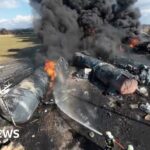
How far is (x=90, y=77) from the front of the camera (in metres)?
26.0

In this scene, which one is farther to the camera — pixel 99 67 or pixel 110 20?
pixel 110 20

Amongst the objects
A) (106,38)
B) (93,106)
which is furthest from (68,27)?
(93,106)

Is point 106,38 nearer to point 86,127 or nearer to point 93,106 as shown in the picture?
point 93,106

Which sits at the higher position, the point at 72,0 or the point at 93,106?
the point at 72,0

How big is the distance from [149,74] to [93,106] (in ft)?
20.6

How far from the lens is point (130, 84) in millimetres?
21656

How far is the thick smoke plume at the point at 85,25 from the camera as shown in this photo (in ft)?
109

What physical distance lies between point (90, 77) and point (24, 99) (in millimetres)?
9010

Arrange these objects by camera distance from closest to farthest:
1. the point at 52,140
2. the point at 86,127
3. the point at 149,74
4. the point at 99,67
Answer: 1. the point at 52,140
2. the point at 86,127
3. the point at 149,74
4. the point at 99,67

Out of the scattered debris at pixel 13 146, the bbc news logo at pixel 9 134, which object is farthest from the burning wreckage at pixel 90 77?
the scattered debris at pixel 13 146

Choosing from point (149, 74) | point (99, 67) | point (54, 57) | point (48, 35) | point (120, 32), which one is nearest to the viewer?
point (149, 74)

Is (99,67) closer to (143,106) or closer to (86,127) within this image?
(143,106)

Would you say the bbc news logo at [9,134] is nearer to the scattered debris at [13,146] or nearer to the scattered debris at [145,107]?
the scattered debris at [13,146]

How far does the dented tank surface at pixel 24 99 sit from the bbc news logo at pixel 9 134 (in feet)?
2.17
